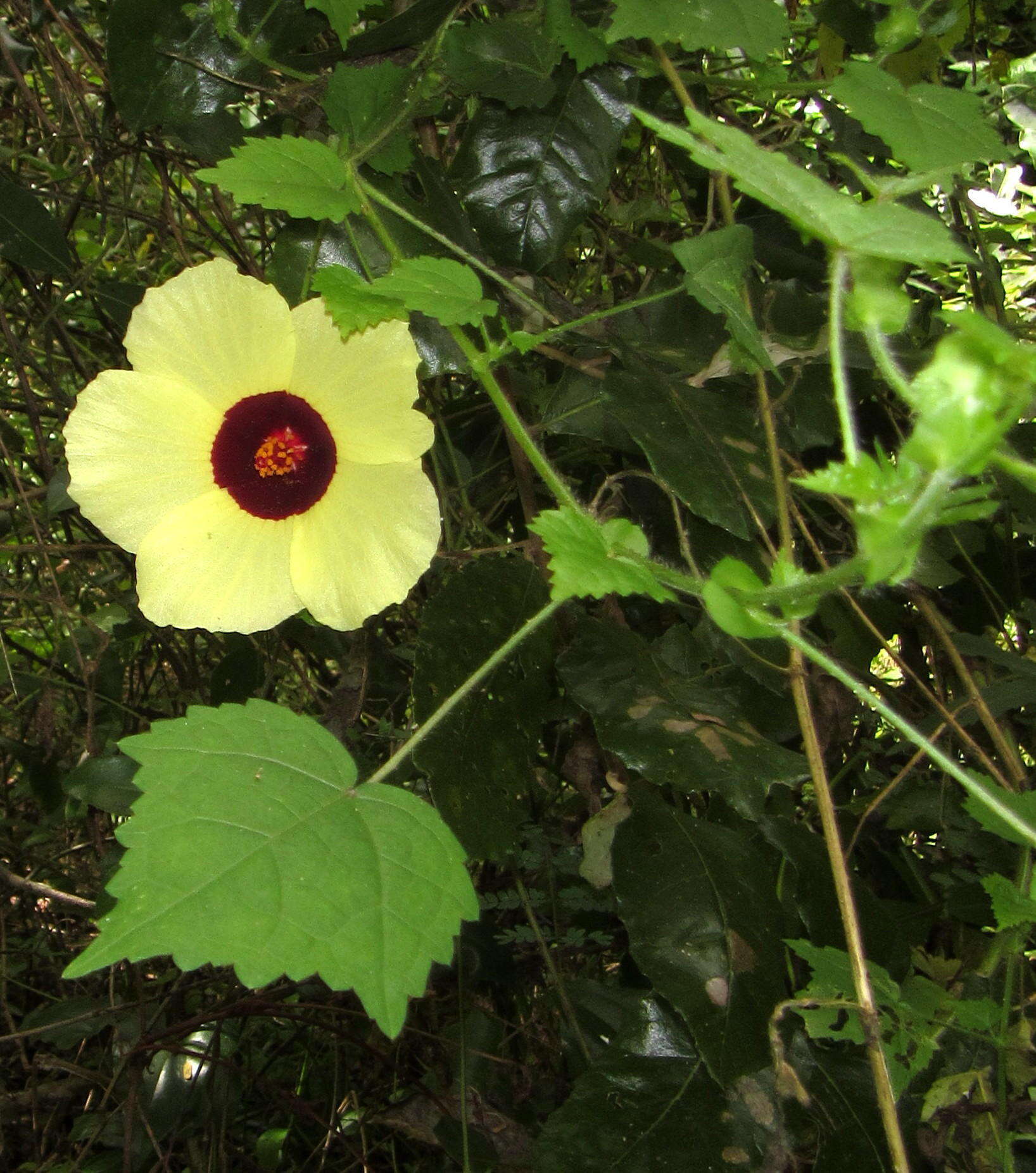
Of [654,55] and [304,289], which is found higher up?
[654,55]

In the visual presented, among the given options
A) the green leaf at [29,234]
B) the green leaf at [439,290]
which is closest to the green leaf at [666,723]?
the green leaf at [439,290]

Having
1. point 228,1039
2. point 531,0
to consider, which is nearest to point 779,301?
point 531,0

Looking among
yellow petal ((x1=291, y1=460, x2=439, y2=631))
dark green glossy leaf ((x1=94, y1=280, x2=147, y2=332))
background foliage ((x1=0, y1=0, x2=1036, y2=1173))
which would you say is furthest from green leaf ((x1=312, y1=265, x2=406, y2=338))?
dark green glossy leaf ((x1=94, y1=280, x2=147, y2=332))

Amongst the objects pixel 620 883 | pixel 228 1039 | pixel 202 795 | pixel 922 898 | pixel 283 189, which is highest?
pixel 283 189

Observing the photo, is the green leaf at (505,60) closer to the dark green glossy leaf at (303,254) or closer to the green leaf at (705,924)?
the dark green glossy leaf at (303,254)

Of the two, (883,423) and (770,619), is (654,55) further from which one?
(770,619)

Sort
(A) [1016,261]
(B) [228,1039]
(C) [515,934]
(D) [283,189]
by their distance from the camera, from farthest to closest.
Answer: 1. (A) [1016,261]
2. (B) [228,1039]
3. (C) [515,934]
4. (D) [283,189]

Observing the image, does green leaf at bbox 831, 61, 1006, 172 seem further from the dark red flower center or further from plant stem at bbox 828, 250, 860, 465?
the dark red flower center
